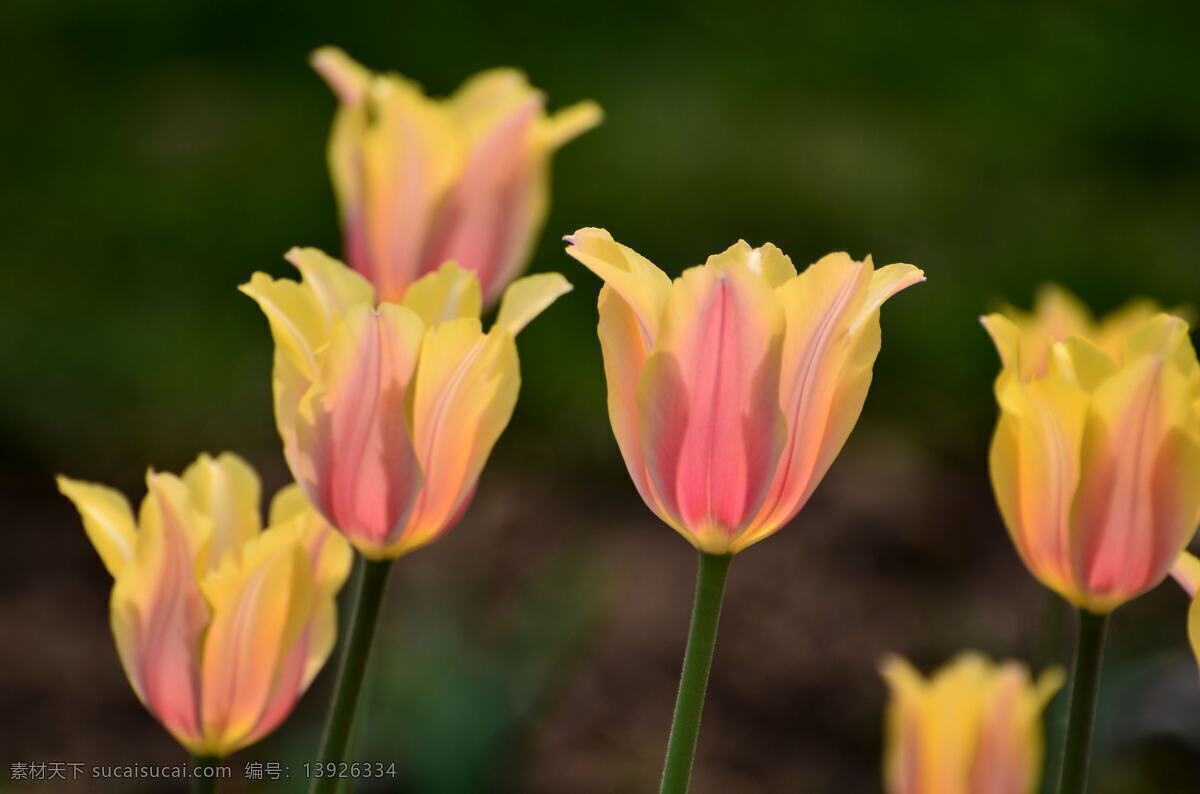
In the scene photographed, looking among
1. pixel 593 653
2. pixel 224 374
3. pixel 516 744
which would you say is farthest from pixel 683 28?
pixel 516 744

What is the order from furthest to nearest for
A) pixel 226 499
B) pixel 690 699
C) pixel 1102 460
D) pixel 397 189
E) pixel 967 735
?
1. pixel 397 189
2. pixel 967 735
3. pixel 226 499
4. pixel 1102 460
5. pixel 690 699

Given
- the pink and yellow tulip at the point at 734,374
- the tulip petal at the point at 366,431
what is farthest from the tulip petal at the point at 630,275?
the tulip petal at the point at 366,431

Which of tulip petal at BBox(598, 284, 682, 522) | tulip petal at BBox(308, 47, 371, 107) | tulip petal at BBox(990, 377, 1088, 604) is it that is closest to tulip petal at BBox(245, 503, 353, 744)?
tulip petal at BBox(598, 284, 682, 522)

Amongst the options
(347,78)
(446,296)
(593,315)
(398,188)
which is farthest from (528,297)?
(593,315)

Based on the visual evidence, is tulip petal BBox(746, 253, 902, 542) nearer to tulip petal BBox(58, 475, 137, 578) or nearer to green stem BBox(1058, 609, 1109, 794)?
green stem BBox(1058, 609, 1109, 794)

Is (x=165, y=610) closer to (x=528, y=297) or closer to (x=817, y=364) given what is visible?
(x=528, y=297)

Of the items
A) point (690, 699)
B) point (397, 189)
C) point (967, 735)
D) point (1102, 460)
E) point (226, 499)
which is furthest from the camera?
point (397, 189)
